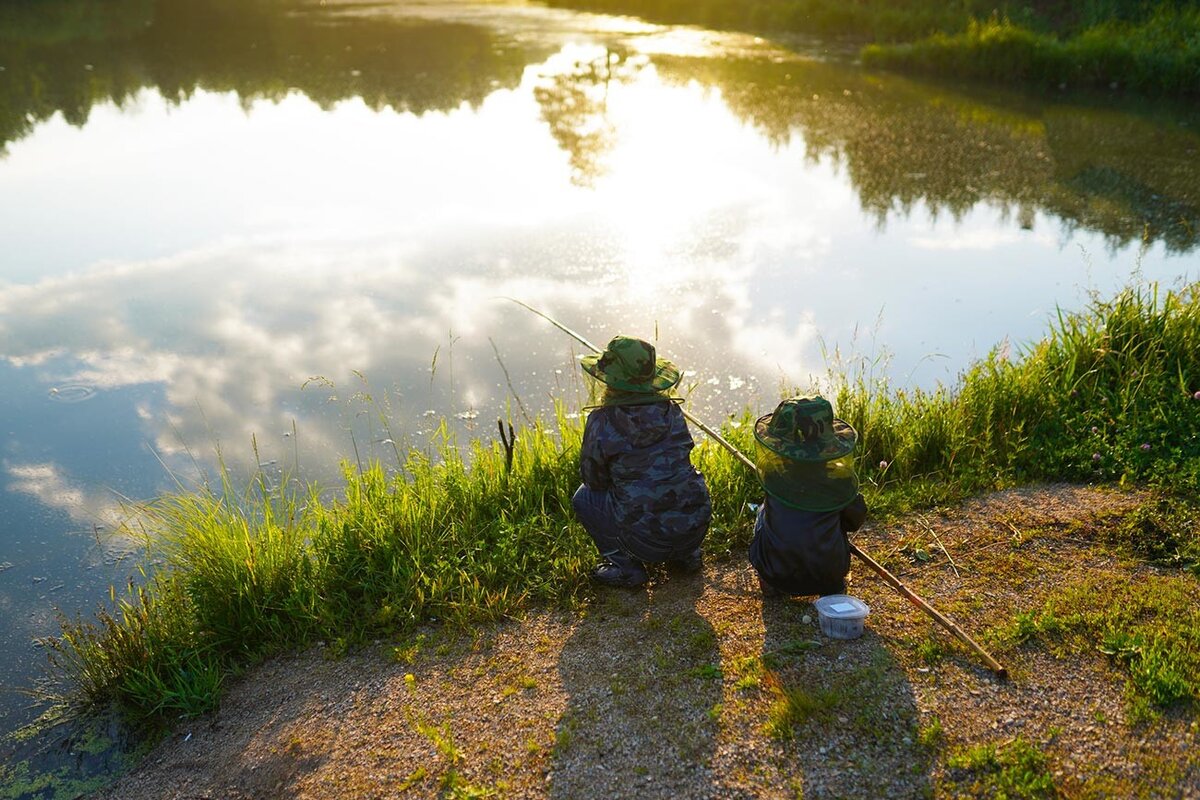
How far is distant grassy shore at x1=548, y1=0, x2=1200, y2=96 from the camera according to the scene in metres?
13.6

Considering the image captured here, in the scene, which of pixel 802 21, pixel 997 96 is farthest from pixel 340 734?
pixel 802 21

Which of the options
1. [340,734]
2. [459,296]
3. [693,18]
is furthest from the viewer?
[693,18]

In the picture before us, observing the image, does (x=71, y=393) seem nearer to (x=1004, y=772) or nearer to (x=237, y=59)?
(x=1004, y=772)

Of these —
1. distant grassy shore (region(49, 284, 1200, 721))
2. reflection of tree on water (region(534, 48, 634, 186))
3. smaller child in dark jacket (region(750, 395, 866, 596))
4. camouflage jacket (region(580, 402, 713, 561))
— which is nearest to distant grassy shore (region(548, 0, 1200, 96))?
reflection of tree on water (region(534, 48, 634, 186))

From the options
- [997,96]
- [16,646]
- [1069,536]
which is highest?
[997,96]

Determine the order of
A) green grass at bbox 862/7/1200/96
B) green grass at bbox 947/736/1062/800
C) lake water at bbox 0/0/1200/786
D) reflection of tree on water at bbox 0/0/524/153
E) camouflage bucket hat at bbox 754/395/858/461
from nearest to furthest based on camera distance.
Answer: green grass at bbox 947/736/1062/800
camouflage bucket hat at bbox 754/395/858/461
lake water at bbox 0/0/1200/786
green grass at bbox 862/7/1200/96
reflection of tree on water at bbox 0/0/524/153

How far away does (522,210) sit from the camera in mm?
10094

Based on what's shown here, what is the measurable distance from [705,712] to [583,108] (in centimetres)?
1284

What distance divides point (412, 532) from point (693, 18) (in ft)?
74.6

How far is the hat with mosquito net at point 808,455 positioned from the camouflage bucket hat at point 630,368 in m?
0.48

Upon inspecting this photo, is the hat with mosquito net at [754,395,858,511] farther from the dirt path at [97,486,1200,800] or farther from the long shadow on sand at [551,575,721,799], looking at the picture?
the long shadow on sand at [551,575,721,799]

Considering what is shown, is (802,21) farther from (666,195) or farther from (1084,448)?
(1084,448)

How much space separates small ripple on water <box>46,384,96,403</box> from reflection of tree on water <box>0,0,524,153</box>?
28.2 feet

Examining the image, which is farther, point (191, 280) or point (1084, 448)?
point (191, 280)
